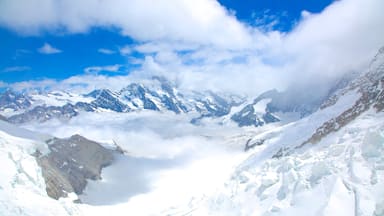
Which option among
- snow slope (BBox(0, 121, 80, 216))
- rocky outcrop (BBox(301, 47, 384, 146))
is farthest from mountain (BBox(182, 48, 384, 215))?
snow slope (BBox(0, 121, 80, 216))

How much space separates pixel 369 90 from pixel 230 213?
60485mm

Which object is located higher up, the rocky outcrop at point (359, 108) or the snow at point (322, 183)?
the rocky outcrop at point (359, 108)

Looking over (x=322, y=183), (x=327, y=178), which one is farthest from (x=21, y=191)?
(x=327, y=178)

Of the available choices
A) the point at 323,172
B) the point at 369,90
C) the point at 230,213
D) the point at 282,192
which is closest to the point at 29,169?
the point at 230,213

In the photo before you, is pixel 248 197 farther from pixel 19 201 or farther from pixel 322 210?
pixel 19 201

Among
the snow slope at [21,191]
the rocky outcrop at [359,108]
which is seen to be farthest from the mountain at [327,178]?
the snow slope at [21,191]

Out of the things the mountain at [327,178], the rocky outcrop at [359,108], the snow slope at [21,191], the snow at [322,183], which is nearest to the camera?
the snow at [322,183]

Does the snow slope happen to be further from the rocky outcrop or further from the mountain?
the rocky outcrop

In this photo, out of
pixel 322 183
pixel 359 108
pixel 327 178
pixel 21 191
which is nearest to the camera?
pixel 322 183

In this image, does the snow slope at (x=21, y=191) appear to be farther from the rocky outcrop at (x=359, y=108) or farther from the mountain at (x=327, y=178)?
the rocky outcrop at (x=359, y=108)

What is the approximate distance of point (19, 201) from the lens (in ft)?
281

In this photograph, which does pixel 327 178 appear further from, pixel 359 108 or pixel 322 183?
pixel 359 108

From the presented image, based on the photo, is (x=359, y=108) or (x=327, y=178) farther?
(x=359, y=108)

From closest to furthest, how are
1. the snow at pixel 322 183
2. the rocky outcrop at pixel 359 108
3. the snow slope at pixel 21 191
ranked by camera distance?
1. the snow at pixel 322 183
2. the snow slope at pixel 21 191
3. the rocky outcrop at pixel 359 108
